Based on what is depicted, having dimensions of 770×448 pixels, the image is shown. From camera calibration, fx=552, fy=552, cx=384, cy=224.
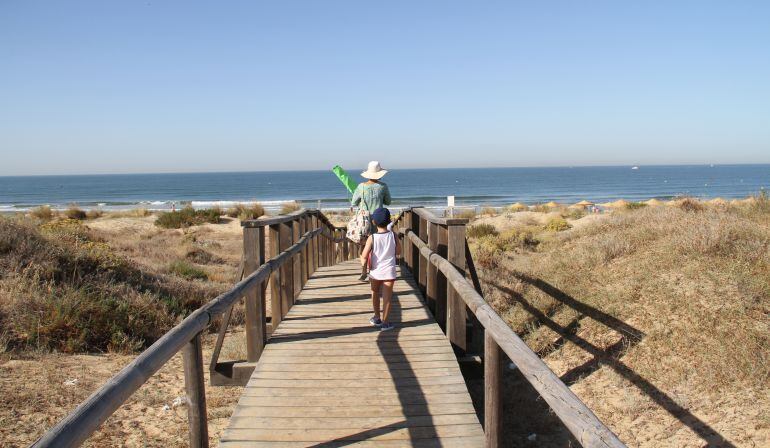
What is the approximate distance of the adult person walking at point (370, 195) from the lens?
7.83 metres

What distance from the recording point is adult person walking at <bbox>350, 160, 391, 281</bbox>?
25.7 ft

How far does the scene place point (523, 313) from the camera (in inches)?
313

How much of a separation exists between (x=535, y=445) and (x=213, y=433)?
3112 millimetres

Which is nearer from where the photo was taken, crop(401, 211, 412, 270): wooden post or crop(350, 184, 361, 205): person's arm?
crop(350, 184, 361, 205): person's arm

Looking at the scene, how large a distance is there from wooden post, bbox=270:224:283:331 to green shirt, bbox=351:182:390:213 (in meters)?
1.88

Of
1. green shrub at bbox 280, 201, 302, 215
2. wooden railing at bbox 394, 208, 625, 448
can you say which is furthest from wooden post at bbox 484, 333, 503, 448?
green shrub at bbox 280, 201, 302, 215

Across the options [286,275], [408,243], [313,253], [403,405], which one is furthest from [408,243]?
[403,405]

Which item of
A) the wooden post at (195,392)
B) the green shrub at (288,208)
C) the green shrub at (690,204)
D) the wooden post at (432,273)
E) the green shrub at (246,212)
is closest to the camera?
the wooden post at (195,392)

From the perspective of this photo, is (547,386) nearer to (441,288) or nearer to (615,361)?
(441,288)

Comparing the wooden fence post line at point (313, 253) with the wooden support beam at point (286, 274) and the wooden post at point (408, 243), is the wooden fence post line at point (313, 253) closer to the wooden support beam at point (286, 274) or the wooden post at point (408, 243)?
the wooden post at point (408, 243)

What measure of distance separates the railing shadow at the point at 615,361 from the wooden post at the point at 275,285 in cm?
326

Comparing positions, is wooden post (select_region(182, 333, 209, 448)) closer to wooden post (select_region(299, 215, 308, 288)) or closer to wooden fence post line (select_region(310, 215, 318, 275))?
wooden post (select_region(299, 215, 308, 288))

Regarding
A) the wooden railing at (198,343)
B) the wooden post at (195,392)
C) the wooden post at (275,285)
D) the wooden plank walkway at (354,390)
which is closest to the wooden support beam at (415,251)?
the wooden railing at (198,343)

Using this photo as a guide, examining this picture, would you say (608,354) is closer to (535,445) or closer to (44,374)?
(535,445)
